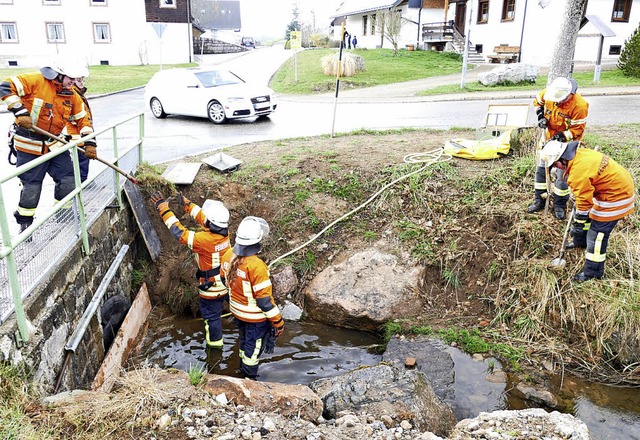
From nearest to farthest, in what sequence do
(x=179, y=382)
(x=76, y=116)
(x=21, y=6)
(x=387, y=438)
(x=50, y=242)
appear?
1. (x=387, y=438)
2. (x=179, y=382)
3. (x=50, y=242)
4. (x=76, y=116)
5. (x=21, y=6)

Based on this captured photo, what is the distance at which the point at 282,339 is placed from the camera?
6.23 metres

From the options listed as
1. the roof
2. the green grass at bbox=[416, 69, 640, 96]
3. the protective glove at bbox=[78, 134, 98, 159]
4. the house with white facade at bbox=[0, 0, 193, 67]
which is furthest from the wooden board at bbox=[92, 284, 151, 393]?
the roof

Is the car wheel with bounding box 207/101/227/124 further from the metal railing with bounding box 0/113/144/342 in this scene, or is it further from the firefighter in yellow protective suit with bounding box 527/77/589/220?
the firefighter in yellow protective suit with bounding box 527/77/589/220

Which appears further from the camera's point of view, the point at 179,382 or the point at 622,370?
the point at 622,370

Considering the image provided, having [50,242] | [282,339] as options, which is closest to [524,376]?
[282,339]

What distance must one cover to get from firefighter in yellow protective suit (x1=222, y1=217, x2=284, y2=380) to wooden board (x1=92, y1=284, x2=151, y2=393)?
1237mm

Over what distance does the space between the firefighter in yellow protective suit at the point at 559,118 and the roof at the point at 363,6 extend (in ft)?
107

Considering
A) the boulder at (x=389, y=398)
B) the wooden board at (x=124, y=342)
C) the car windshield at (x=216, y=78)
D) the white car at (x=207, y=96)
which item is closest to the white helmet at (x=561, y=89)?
the boulder at (x=389, y=398)

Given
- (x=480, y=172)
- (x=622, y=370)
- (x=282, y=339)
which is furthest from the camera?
(x=480, y=172)

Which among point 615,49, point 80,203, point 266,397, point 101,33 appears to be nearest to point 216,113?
point 80,203

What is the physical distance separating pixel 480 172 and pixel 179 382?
217 inches

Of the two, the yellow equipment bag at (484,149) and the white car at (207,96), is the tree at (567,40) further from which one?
the white car at (207,96)

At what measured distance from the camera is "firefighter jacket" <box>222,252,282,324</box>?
Answer: 494 centimetres

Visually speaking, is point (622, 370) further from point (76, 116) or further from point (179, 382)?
point (76, 116)
